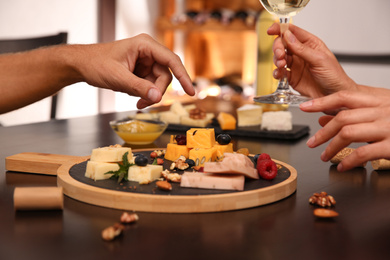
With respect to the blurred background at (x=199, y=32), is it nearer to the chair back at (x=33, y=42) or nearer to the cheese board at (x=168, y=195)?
the chair back at (x=33, y=42)

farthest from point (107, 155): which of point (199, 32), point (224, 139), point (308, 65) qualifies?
point (199, 32)

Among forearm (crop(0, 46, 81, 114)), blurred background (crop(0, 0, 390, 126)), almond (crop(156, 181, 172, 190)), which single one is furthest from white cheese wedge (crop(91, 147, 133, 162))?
blurred background (crop(0, 0, 390, 126))

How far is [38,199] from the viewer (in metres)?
0.83

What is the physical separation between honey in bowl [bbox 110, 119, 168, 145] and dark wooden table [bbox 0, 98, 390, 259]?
389 mm

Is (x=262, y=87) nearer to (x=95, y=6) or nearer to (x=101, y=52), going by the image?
(x=101, y=52)

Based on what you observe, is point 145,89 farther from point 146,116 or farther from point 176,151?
point 146,116

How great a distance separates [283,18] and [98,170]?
781 mm

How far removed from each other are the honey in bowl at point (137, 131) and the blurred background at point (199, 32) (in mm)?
1594

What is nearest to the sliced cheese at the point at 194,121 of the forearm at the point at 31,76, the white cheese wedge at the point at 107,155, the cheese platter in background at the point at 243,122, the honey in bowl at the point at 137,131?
the cheese platter in background at the point at 243,122

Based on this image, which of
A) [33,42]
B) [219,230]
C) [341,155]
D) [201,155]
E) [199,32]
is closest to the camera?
[219,230]

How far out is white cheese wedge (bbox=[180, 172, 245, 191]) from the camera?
903mm

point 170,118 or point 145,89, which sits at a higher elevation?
point 145,89

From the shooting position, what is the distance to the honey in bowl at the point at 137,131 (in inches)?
57.2

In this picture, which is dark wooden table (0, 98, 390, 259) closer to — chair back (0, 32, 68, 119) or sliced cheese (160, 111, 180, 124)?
sliced cheese (160, 111, 180, 124)
